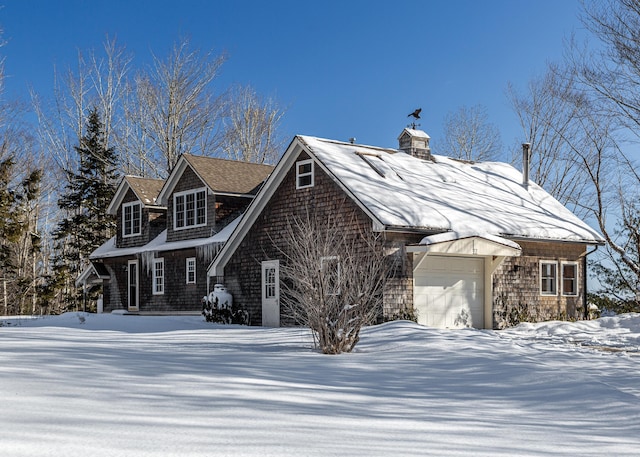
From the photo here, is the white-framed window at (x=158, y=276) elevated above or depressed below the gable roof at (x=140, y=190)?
below

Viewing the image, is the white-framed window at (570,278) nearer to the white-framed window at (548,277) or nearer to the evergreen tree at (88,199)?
the white-framed window at (548,277)

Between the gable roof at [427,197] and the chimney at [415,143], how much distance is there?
393 millimetres

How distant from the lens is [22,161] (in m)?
38.2

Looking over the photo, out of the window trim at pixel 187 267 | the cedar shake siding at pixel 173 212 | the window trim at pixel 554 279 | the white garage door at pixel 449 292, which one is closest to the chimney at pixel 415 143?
the window trim at pixel 554 279

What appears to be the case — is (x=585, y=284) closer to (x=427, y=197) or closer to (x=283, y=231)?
(x=427, y=197)

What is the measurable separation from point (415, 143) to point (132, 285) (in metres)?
13.3

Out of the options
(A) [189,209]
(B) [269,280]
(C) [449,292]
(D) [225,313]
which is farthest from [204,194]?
(C) [449,292]

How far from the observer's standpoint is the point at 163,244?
29656mm

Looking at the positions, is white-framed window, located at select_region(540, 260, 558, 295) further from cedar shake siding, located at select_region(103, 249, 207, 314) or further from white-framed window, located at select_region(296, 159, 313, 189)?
cedar shake siding, located at select_region(103, 249, 207, 314)

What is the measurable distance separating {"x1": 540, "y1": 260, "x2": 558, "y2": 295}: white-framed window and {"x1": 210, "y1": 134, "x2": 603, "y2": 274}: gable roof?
35.7 inches

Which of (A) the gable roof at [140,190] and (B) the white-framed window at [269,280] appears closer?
(B) the white-framed window at [269,280]

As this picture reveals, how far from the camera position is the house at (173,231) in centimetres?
2789

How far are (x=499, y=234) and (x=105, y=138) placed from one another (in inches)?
976

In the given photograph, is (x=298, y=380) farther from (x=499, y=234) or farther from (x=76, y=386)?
(x=499, y=234)
